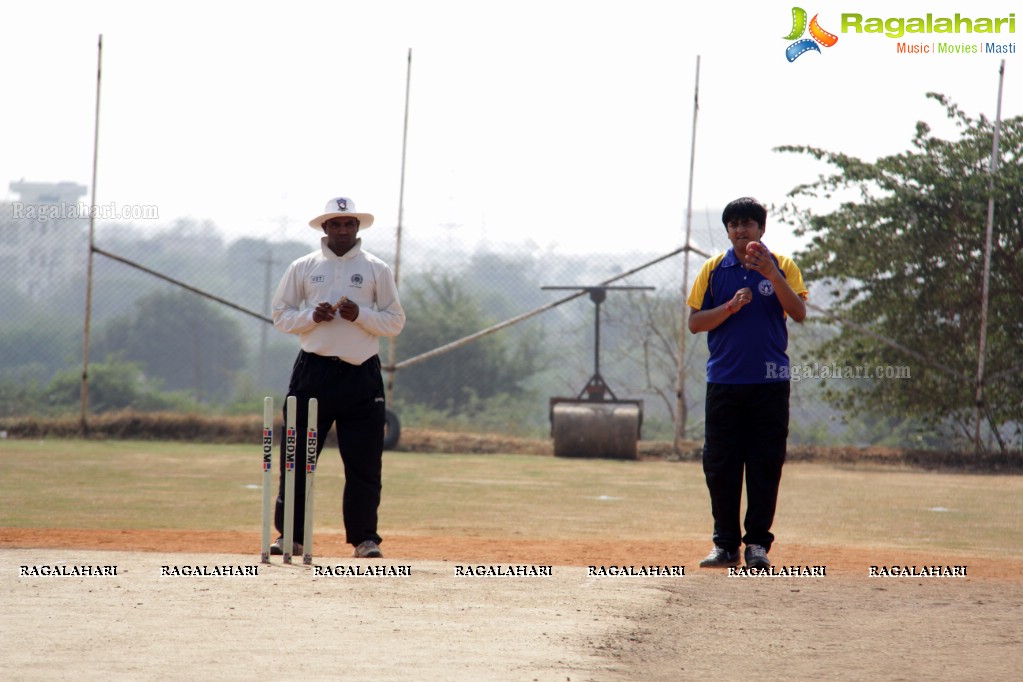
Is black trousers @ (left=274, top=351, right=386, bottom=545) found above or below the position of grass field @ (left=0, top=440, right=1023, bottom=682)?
above

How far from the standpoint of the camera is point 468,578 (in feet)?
18.6

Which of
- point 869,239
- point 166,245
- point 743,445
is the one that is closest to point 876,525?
point 743,445

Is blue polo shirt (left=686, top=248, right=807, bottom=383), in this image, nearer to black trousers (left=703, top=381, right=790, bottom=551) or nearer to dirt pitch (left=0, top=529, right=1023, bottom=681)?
black trousers (left=703, top=381, right=790, bottom=551)

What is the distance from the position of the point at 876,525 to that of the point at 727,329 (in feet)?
11.7

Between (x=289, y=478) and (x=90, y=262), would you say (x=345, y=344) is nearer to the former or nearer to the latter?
(x=289, y=478)

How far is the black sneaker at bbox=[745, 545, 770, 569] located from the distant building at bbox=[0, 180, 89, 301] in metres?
19.0

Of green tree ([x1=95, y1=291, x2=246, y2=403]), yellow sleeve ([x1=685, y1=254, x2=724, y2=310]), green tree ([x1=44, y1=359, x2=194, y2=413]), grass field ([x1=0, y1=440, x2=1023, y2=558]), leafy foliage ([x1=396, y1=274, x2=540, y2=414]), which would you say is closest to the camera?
yellow sleeve ([x1=685, y1=254, x2=724, y2=310])

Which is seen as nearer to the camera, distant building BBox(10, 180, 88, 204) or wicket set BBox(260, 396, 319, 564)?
wicket set BBox(260, 396, 319, 564)

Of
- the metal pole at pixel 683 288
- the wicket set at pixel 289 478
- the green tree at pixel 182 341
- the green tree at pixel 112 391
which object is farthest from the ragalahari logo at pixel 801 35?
the green tree at pixel 182 341

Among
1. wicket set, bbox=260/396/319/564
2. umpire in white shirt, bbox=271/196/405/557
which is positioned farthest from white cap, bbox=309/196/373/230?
wicket set, bbox=260/396/319/564

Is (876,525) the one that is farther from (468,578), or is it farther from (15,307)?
(15,307)

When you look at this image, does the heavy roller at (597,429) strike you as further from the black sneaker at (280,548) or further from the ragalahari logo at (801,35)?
the black sneaker at (280,548)

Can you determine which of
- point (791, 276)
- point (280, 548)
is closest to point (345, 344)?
point (280, 548)

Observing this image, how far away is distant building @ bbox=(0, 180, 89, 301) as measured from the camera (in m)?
23.8
